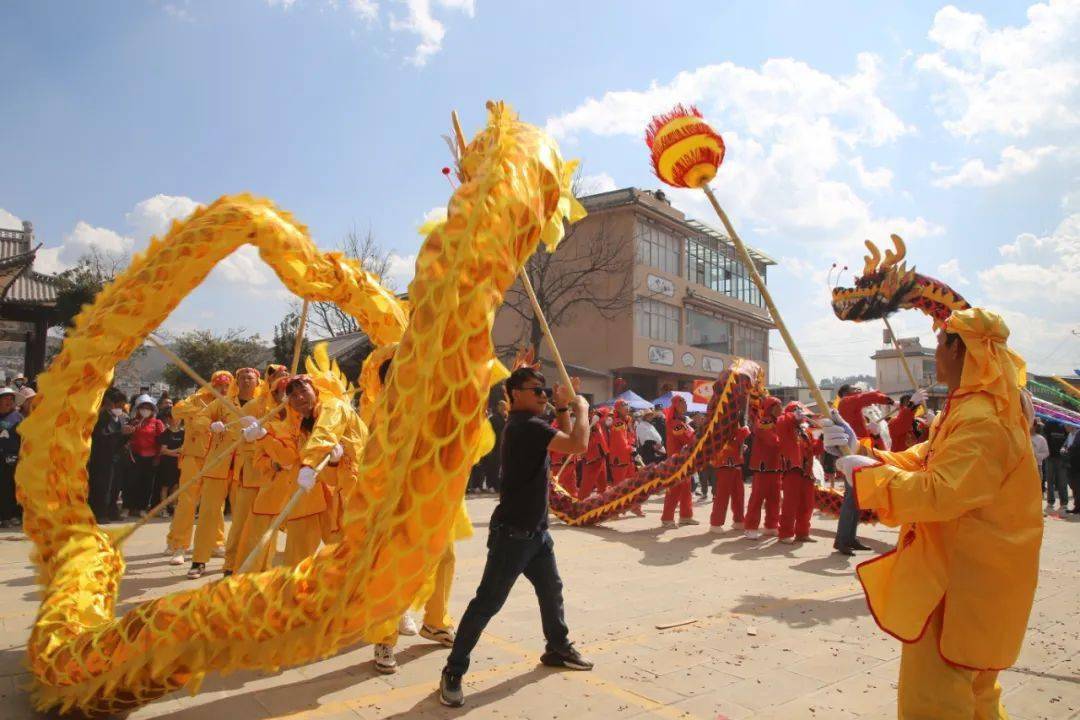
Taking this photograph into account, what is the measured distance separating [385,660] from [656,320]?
25851mm

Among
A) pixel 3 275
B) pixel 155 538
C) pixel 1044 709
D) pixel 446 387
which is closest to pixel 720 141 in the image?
pixel 446 387

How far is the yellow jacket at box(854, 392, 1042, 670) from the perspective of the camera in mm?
2348

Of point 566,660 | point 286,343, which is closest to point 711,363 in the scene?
point 286,343

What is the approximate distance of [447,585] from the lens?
4172 mm

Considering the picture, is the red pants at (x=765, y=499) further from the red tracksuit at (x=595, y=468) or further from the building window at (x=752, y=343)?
the building window at (x=752, y=343)

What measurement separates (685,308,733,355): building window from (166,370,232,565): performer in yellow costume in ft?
84.2

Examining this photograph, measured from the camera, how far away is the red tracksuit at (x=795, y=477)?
26.6 feet

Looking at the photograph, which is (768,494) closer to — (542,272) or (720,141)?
(720,141)

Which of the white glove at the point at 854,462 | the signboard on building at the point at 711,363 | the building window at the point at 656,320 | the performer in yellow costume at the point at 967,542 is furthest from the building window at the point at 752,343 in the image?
the performer in yellow costume at the point at 967,542

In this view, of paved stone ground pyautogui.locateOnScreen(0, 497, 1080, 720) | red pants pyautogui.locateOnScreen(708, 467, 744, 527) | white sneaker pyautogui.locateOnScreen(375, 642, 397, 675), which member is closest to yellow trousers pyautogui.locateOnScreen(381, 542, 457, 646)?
paved stone ground pyautogui.locateOnScreen(0, 497, 1080, 720)

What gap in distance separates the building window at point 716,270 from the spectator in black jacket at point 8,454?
25.9m

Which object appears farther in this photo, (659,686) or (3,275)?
(3,275)

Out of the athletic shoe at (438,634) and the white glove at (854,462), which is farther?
the athletic shoe at (438,634)

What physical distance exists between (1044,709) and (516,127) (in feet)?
12.1
